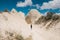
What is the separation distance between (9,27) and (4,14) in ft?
5.77

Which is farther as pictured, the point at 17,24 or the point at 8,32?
the point at 17,24

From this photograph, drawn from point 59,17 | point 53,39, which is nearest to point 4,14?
point 53,39

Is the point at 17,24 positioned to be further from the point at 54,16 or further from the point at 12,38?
the point at 54,16

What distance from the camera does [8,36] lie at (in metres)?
14.1

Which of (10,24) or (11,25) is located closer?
(11,25)

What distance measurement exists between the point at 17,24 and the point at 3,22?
1.46 metres

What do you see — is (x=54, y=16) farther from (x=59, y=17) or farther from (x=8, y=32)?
(x=8, y=32)

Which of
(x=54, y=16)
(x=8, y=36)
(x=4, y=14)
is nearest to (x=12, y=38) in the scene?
(x=8, y=36)

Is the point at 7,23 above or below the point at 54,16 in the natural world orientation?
below

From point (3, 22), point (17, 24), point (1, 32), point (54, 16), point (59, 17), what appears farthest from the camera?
point (54, 16)

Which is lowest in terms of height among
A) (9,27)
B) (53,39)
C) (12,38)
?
(12,38)

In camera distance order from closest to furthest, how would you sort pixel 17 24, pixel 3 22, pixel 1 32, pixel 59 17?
1. pixel 1 32
2. pixel 3 22
3. pixel 17 24
4. pixel 59 17

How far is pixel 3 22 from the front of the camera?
14883 millimetres

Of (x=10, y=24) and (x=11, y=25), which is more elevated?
(x=10, y=24)
